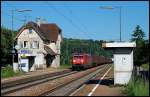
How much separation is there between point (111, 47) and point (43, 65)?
193ft

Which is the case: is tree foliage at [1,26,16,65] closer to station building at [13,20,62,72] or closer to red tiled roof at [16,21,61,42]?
station building at [13,20,62,72]

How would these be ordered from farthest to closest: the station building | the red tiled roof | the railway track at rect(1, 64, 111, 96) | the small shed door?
the red tiled roof
the station building
the small shed door
the railway track at rect(1, 64, 111, 96)

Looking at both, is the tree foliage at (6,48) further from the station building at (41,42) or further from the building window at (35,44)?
the building window at (35,44)

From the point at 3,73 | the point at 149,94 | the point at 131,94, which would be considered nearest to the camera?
the point at 149,94

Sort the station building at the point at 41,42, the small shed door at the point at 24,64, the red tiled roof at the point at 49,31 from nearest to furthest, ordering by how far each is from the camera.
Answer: the small shed door at the point at 24,64 → the station building at the point at 41,42 → the red tiled roof at the point at 49,31

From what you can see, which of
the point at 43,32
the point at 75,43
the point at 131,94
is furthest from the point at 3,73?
the point at 75,43

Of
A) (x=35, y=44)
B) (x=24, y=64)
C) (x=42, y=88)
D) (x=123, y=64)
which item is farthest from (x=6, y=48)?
(x=123, y=64)

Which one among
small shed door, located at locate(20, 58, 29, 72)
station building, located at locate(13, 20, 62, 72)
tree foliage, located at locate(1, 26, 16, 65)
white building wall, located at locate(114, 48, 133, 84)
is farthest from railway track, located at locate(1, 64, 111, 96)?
station building, located at locate(13, 20, 62, 72)

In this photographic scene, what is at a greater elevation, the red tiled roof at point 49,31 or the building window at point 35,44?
the red tiled roof at point 49,31

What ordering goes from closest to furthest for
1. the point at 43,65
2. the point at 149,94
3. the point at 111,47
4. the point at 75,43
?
1. the point at 149,94
2. the point at 111,47
3. the point at 43,65
4. the point at 75,43

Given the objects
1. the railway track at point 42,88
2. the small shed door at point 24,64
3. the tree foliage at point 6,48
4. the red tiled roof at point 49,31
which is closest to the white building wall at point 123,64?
the railway track at point 42,88

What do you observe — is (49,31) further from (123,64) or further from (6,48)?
(123,64)

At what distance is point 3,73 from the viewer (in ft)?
174

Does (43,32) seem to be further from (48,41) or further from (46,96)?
(46,96)
